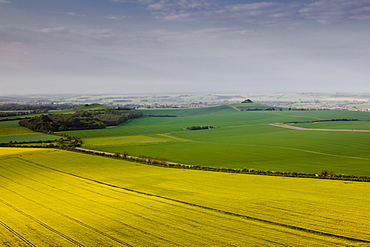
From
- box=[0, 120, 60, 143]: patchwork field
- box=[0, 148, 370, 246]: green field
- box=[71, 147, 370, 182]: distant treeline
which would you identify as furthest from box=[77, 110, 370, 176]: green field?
box=[0, 148, 370, 246]: green field

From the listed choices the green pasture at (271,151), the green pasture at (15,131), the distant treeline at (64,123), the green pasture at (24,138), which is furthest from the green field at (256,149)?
the green pasture at (15,131)

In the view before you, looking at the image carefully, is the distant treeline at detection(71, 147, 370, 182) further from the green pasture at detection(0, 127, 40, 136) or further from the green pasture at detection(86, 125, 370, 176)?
the green pasture at detection(0, 127, 40, 136)

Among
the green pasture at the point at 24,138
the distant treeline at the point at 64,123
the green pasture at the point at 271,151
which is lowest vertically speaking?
the green pasture at the point at 271,151

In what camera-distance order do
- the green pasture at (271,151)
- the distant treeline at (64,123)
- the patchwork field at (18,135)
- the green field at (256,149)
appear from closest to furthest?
the green pasture at (271,151)
the green field at (256,149)
the patchwork field at (18,135)
the distant treeline at (64,123)

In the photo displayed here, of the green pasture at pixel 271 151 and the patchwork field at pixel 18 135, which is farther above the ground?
the patchwork field at pixel 18 135

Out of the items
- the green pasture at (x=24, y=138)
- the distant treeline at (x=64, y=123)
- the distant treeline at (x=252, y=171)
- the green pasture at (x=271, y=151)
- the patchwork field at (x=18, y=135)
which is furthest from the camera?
the distant treeline at (x=64, y=123)

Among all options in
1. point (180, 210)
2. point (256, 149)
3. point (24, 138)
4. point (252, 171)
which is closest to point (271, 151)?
point (256, 149)

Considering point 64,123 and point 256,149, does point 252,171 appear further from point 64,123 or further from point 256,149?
point 64,123

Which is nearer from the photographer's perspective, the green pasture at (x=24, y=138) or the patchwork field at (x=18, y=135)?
the green pasture at (x=24, y=138)

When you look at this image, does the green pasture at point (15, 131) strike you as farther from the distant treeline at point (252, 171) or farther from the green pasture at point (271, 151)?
the distant treeline at point (252, 171)
